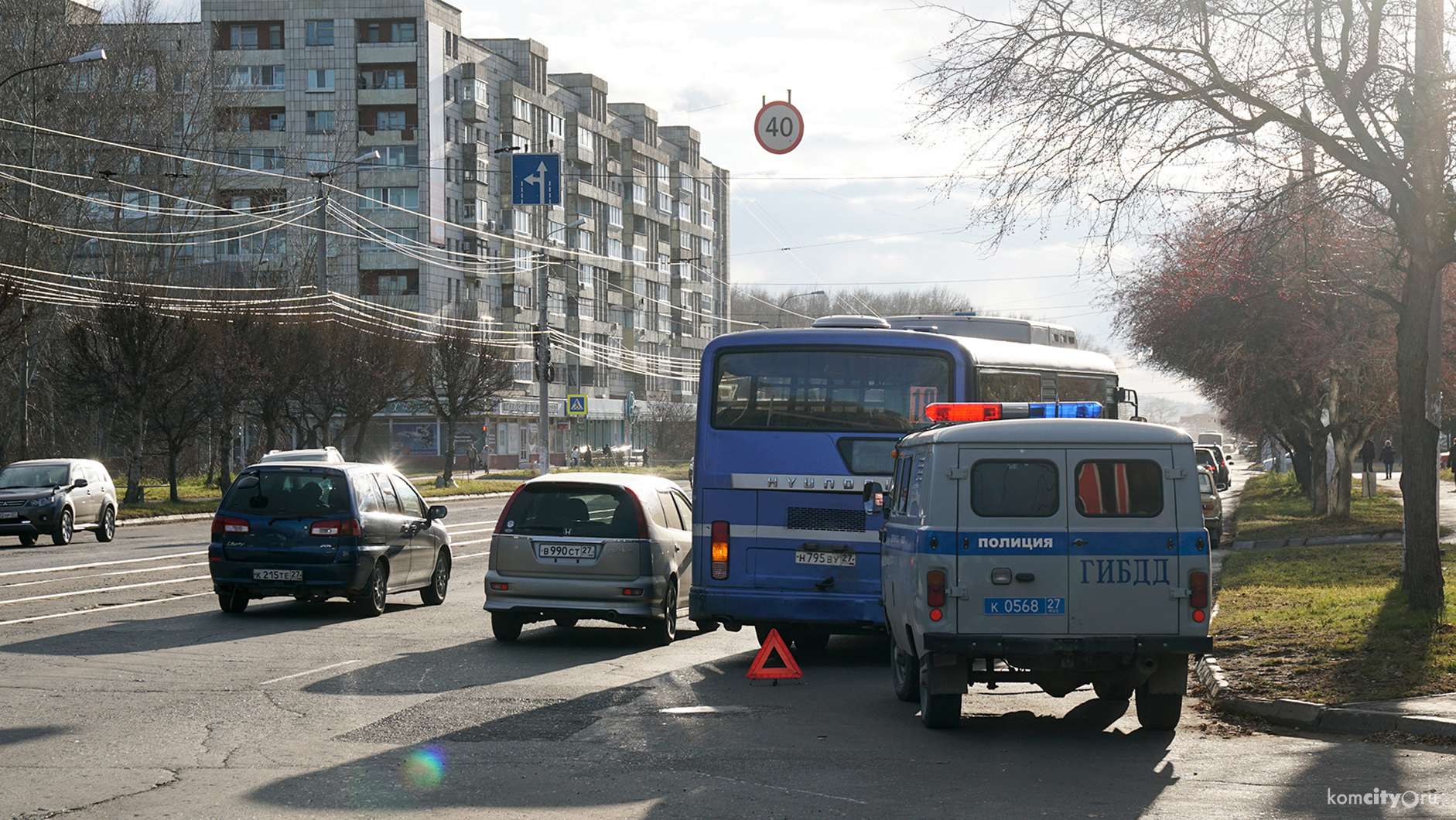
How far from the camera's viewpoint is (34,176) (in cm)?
4962

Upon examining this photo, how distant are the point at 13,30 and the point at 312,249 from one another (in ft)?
68.3

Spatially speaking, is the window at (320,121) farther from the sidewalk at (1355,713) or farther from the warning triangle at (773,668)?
the sidewalk at (1355,713)

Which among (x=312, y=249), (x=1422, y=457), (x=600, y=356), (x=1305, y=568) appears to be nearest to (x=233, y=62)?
(x=312, y=249)

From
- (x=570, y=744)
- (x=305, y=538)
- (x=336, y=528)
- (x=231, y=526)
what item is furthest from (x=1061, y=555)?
(x=231, y=526)

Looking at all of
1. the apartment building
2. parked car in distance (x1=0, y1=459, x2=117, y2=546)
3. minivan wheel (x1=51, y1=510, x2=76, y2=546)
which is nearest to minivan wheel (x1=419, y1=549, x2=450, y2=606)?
parked car in distance (x1=0, y1=459, x2=117, y2=546)

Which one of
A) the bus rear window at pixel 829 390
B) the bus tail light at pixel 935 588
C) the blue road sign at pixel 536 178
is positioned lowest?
the bus tail light at pixel 935 588

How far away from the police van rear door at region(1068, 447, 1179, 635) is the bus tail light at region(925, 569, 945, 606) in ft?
2.54

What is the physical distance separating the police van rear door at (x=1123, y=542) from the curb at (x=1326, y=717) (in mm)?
1468

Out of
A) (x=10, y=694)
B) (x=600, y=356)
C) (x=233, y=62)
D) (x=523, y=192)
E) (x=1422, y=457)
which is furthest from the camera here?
(x=600, y=356)

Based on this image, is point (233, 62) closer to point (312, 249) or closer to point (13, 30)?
point (312, 249)

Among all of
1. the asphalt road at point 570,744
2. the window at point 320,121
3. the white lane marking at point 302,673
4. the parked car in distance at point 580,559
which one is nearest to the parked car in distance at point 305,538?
the asphalt road at point 570,744

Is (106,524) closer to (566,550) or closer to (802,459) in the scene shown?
(566,550)

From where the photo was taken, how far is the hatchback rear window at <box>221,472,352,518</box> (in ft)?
54.2

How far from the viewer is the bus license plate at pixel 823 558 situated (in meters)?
12.9
